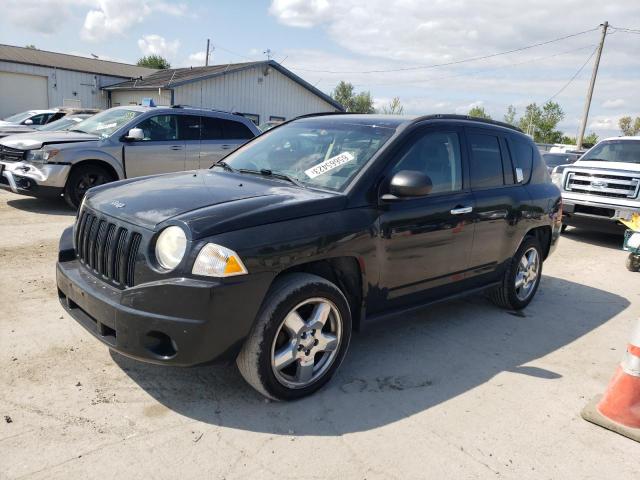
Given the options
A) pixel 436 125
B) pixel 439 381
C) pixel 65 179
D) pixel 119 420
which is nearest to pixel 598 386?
pixel 439 381

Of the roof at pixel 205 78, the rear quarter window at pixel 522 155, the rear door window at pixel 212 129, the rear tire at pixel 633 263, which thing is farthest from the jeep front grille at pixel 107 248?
the roof at pixel 205 78

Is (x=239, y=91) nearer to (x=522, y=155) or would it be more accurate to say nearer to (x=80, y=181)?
(x=80, y=181)

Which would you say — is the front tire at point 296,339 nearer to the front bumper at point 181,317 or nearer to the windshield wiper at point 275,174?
the front bumper at point 181,317

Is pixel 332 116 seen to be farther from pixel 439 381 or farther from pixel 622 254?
pixel 622 254

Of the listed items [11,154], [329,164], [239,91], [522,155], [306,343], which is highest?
[239,91]

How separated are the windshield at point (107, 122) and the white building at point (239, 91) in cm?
1435

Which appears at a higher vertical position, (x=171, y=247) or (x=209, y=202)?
(x=209, y=202)

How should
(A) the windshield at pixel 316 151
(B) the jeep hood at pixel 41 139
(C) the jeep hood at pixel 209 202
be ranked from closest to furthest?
(C) the jeep hood at pixel 209 202, (A) the windshield at pixel 316 151, (B) the jeep hood at pixel 41 139

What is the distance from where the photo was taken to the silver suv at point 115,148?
27.5ft

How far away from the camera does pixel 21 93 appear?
29625 millimetres

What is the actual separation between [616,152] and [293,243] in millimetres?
9607

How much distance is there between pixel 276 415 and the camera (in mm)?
3156

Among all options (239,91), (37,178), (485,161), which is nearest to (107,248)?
(485,161)

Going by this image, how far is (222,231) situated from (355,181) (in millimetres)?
1108
